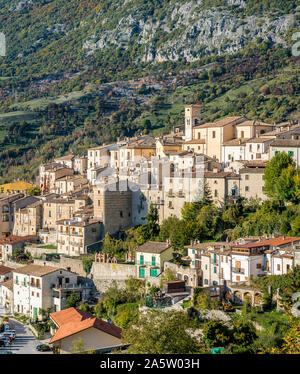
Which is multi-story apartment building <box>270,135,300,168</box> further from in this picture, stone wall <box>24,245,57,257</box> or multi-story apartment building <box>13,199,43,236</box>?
multi-story apartment building <box>13,199,43,236</box>

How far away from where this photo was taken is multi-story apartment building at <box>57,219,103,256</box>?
34469 millimetres

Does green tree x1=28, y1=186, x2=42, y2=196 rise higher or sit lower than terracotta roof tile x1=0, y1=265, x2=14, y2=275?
higher

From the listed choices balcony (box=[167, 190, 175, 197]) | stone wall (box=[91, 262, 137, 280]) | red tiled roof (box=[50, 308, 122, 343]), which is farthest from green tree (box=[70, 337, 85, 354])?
balcony (box=[167, 190, 175, 197])

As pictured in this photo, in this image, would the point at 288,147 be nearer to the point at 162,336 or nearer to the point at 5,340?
the point at 162,336

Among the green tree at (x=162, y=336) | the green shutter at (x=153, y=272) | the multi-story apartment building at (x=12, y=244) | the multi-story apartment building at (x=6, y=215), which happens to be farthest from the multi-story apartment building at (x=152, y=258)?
the multi-story apartment building at (x=6, y=215)

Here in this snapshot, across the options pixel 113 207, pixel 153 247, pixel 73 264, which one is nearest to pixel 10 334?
pixel 73 264

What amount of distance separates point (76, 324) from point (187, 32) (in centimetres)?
8871

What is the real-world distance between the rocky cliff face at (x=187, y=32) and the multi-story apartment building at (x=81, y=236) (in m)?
63.3

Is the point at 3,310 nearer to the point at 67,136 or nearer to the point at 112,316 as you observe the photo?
the point at 112,316

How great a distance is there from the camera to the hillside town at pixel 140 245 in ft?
80.5

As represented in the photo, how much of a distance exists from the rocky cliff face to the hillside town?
177 ft

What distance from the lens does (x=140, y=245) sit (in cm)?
3178
